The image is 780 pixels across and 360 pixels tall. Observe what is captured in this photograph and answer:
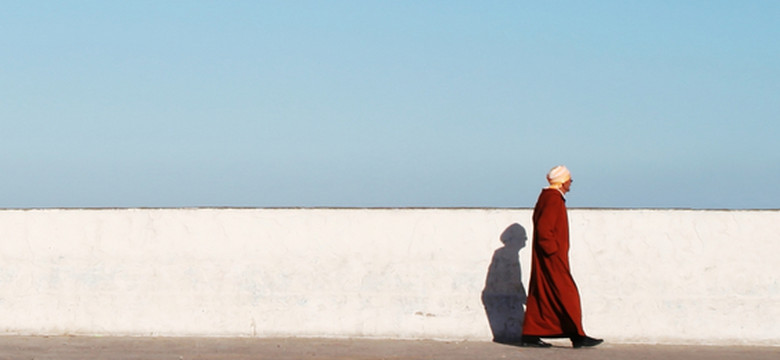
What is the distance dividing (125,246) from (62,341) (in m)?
1.01

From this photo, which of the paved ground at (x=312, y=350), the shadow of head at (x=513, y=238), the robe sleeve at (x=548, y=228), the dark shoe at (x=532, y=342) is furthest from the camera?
the shadow of head at (x=513, y=238)

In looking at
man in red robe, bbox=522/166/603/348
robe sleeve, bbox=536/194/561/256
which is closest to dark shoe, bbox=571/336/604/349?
man in red robe, bbox=522/166/603/348

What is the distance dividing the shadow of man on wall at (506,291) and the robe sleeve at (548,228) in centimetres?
59

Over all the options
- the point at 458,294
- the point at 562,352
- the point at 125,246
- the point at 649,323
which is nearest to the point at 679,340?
the point at 649,323

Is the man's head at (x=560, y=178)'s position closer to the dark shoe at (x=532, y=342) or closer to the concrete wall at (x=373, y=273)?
the concrete wall at (x=373, y=273)

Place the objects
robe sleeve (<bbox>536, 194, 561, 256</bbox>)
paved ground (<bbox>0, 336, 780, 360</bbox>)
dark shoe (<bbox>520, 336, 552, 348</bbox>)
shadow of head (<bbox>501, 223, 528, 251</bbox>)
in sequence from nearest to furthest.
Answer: paved ground (<bbox>0, 336, 780, 360</bbox>) < robe sleeve (<bbox>536, 194, 561, 256</bbox>) < dark shoe (<bbox>520, 336, 552, 348</bbox>) < shadow of head (<bbox>501, 223, 528, 251</bbox>)

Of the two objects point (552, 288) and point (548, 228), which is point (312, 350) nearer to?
point (552, 288)

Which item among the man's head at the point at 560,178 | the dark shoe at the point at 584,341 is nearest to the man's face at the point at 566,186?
the man's head at the point at 560,178

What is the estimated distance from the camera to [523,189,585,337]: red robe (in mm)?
11016

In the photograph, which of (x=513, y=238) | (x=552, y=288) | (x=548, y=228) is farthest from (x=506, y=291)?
(x=548, y=228)

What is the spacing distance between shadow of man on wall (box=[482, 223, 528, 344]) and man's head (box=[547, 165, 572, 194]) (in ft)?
1.81

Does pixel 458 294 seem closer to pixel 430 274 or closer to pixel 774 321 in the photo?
pixel 430 274

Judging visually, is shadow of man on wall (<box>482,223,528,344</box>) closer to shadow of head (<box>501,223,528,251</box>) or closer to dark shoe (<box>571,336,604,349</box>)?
shadow of head (<box>501,223,528,251</box>)

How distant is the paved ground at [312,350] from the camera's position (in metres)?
10.5
